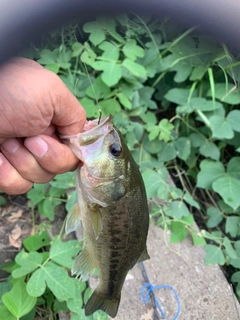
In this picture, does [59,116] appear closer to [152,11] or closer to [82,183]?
[82,183]

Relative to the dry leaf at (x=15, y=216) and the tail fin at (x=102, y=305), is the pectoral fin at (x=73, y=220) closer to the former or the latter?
the tail fin at (x=102, y=305)

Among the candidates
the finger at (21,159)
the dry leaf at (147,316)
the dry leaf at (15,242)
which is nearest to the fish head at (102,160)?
the finger at (21,159)

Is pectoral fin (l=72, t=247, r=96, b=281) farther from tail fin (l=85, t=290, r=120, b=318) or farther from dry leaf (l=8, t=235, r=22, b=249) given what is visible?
dry leaf (l=8, t=235, r=22, b=249)

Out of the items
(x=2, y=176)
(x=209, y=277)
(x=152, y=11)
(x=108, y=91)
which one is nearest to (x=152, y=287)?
(x=209, y=277)

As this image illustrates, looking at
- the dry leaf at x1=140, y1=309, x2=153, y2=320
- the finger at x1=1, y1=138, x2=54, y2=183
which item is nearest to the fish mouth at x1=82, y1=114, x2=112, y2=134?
the finger at x1=1, y1=138, x2=54, y2=183

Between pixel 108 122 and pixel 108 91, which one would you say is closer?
pixel 108 122

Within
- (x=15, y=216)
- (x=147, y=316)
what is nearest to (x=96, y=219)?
(x=147, y=316)

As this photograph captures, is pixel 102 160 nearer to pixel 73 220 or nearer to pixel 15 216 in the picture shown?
pixel 73 220
